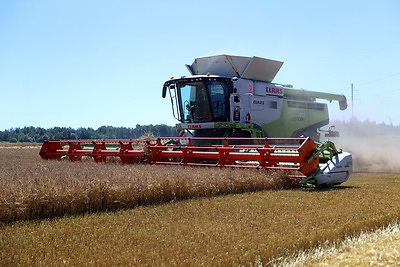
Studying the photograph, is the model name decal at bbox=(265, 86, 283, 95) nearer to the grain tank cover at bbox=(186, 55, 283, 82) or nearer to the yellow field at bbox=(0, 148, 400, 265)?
the grain tank cover at bbox=(186, 55, 283, 82)

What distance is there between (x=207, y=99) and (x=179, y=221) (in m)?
6.08

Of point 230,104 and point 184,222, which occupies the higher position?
point 230,104

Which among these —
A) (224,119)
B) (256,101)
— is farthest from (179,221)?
(256,101)

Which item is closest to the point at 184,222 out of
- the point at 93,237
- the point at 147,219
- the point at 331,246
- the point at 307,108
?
the point at 147,219

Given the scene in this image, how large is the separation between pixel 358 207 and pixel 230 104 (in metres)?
5.46

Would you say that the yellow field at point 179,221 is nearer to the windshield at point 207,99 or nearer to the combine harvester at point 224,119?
the combine harvester at point 224,119

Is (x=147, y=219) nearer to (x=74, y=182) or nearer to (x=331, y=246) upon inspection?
(x=74, y=182)

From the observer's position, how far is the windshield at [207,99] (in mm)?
10023

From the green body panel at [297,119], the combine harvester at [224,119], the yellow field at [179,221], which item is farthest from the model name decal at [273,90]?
the yellow field at [179,221]

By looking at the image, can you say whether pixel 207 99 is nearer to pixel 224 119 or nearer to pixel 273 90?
pixel 224 119

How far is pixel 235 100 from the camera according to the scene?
10.0m

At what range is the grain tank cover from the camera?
10547mm

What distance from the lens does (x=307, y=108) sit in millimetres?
12172

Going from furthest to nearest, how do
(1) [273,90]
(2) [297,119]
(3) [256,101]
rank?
(2) [297,119] → (1) [273,90] → (3) [256,101]
